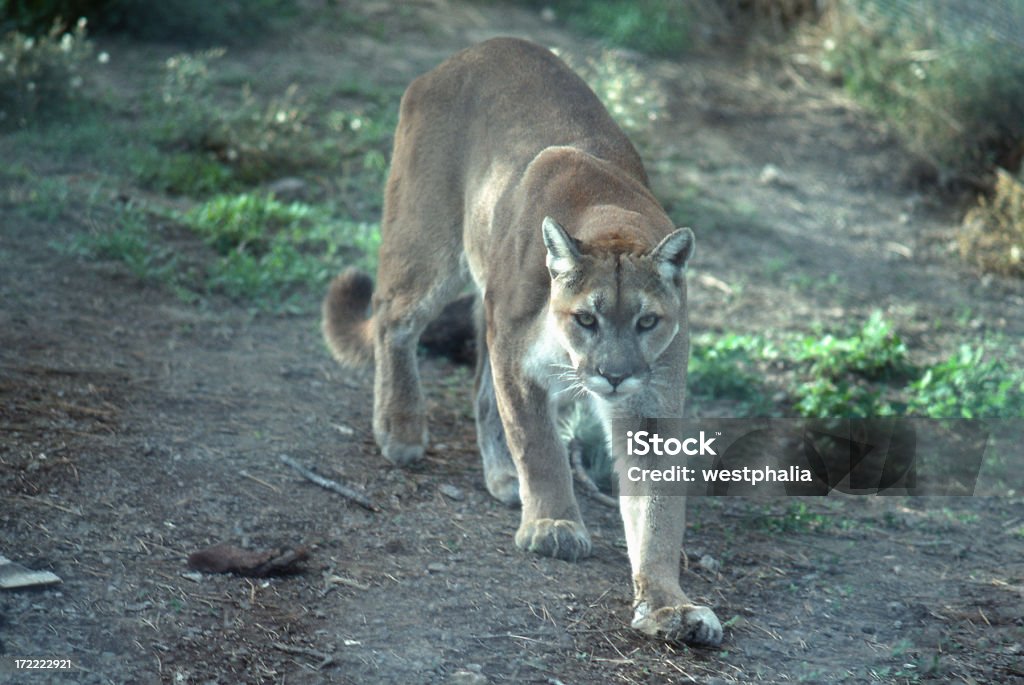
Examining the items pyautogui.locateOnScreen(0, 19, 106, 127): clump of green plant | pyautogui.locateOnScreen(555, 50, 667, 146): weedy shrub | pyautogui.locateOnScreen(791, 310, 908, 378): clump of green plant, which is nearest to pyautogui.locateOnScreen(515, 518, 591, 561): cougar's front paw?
pyautogui.locateOnScreen(791, 310, 908, 378): clump of green plant

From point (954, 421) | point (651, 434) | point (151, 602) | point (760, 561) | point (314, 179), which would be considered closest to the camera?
point (151, 602)

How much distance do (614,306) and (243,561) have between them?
1.48 meters

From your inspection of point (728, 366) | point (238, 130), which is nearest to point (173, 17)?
point (238, 130)

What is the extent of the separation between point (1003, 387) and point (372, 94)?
17.3ft

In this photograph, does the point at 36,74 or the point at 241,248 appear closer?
the point at 241,248

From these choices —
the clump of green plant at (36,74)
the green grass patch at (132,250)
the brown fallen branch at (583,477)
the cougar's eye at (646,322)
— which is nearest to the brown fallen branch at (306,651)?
the cougar's eye at (646,322)

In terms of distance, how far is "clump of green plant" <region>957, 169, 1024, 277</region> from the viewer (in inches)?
320

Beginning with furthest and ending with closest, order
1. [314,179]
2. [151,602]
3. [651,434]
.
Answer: [314,179], [651,434], [151,602]

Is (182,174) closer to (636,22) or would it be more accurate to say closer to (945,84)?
(636,22)

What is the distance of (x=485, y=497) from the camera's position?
5.25 meters

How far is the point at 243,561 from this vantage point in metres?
4.14

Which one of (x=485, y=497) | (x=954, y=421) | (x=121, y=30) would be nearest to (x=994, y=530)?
(x=954, y=421)

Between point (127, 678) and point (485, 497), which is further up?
point (127, 678)

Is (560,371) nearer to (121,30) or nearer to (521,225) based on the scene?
(521,225)
